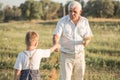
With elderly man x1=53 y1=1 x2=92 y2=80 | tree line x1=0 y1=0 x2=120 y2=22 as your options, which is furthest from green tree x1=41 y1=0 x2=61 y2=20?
elderly man x1=53 y1=1 x2=92 y2=80

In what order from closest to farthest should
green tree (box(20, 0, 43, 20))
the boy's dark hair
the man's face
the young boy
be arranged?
the boy's dark hair
the young boy
the man's face
green tree (box(20, 0, 43, 20))

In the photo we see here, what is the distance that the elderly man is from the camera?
17.9ft

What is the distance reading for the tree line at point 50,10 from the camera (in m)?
46.1

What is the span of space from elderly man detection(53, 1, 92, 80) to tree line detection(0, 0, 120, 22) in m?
39.5

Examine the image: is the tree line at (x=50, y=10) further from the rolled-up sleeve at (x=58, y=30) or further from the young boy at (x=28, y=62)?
the young boy at (x=28, y=62)

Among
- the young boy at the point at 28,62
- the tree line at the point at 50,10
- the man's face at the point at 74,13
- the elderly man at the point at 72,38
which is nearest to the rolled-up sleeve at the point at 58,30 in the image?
the elderly man at the point at 72,38

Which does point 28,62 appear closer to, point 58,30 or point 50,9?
point 58,30

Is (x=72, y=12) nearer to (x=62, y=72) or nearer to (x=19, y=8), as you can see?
(x=62, y=72)

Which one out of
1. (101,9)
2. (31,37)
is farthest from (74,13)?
(101,9)

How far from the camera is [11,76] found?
7.66 metres

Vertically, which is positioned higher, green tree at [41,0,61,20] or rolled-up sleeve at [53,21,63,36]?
rolled-up sleeve at [53,21,63,36]

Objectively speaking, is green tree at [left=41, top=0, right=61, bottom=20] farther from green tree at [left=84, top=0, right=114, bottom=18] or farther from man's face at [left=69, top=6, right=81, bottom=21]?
man's face at [left=69, top=6, right=81, bottom=21]

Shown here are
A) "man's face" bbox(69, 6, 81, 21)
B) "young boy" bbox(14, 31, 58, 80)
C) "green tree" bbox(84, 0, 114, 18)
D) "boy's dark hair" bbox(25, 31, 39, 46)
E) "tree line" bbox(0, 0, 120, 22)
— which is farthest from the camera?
"tree line" bbox(0, 0, 120, 22)

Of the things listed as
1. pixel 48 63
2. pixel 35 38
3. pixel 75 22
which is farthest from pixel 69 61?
pixel 48 63
